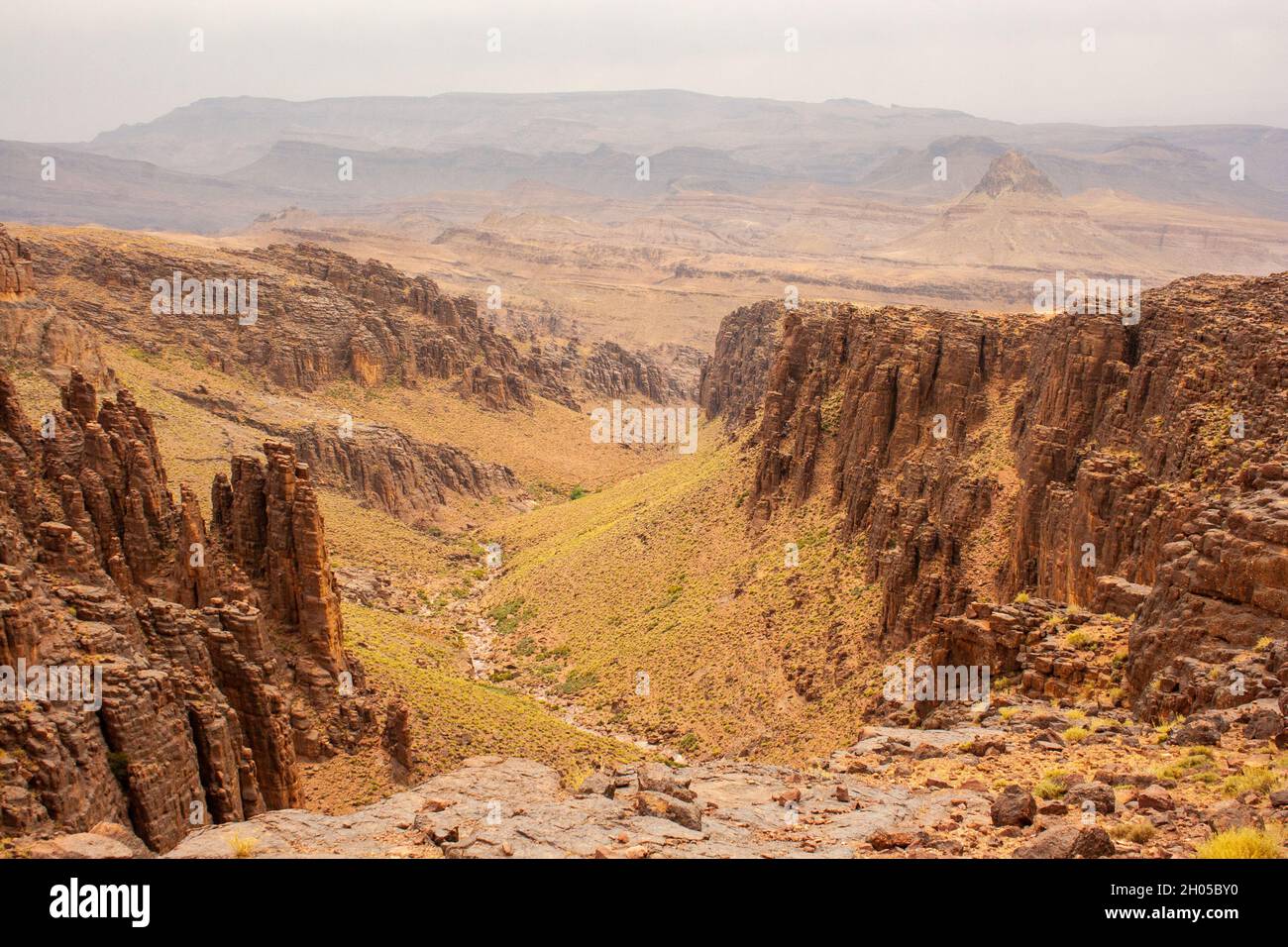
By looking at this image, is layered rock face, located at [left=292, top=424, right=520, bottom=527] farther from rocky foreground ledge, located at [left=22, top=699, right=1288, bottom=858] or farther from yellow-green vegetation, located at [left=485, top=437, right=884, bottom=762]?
rocky foreground ledge, located at [left=22, top=699, right=1288, bottom=858]

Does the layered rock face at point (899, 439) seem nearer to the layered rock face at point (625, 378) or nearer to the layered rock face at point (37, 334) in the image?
the layered rock face at point (37, 334)

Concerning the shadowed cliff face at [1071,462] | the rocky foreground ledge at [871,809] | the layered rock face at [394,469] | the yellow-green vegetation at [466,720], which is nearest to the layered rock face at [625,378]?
the layered rock face at [394,469]

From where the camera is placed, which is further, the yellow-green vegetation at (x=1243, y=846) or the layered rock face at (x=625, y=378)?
the layered rock face at (x=625, y=378)

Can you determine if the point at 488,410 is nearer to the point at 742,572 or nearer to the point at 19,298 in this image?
the point at 19,298

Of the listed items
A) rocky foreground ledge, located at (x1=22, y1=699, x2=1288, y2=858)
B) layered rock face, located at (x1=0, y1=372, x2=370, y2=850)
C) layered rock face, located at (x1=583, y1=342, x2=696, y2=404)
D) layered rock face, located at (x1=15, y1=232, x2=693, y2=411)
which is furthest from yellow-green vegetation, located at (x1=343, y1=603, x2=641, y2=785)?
layered rock face, located at (x1=583, y1=342, x2=696, y2=404)
